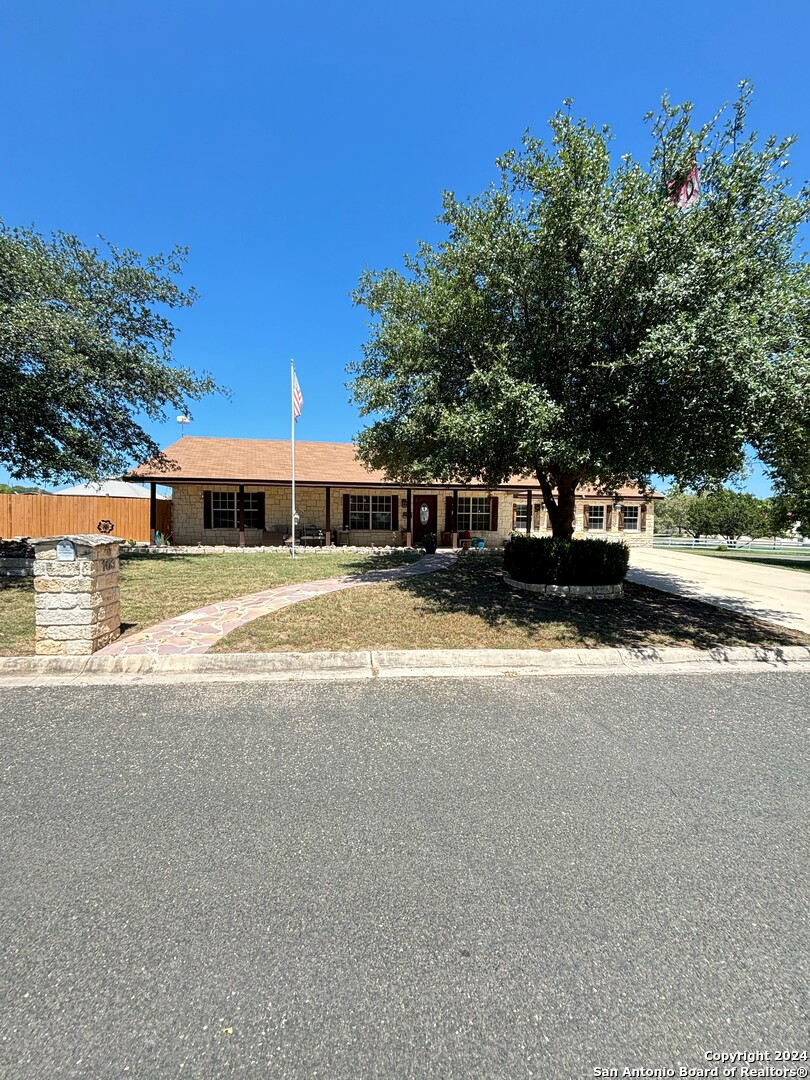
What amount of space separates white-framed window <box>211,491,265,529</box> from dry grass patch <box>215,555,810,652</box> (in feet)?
37.3

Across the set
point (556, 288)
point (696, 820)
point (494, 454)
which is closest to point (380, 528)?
point (494, 454)

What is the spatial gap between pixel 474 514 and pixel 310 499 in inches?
289

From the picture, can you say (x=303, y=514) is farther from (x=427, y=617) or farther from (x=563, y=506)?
(x=427, y=617)

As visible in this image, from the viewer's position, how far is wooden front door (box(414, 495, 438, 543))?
20.7 meters

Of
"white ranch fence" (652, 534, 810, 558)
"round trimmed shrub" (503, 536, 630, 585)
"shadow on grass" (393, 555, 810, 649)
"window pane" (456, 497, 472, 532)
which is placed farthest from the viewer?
"white ranch fence" (652, 534, 810, 558)

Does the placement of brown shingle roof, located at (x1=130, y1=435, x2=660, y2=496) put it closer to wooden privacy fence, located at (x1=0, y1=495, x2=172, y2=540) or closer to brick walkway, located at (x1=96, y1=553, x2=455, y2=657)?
wooden privacy fence, located at (x1=0, y1=495, x2=172, y2=540)

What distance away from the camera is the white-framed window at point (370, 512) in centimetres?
2030

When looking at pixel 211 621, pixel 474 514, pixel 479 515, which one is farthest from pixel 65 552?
pixel 479 515

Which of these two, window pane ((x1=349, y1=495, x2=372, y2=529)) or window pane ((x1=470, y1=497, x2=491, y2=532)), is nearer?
window pane ((x1=349, y1=495, x2=372, y2=529))

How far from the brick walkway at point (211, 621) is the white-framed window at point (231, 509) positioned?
387 inches

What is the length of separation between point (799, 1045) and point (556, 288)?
25.4ft

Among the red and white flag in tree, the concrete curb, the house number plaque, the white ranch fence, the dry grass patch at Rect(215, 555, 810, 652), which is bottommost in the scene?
the concrete curb

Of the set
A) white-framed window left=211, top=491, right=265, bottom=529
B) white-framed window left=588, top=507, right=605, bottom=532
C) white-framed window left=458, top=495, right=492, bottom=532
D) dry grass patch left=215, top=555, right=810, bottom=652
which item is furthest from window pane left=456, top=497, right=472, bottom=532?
dry grass patch left=215, top=555, right=810, bottom=652

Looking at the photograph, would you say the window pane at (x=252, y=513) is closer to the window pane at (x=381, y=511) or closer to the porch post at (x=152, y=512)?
the porch post at (x=152, y=512)
